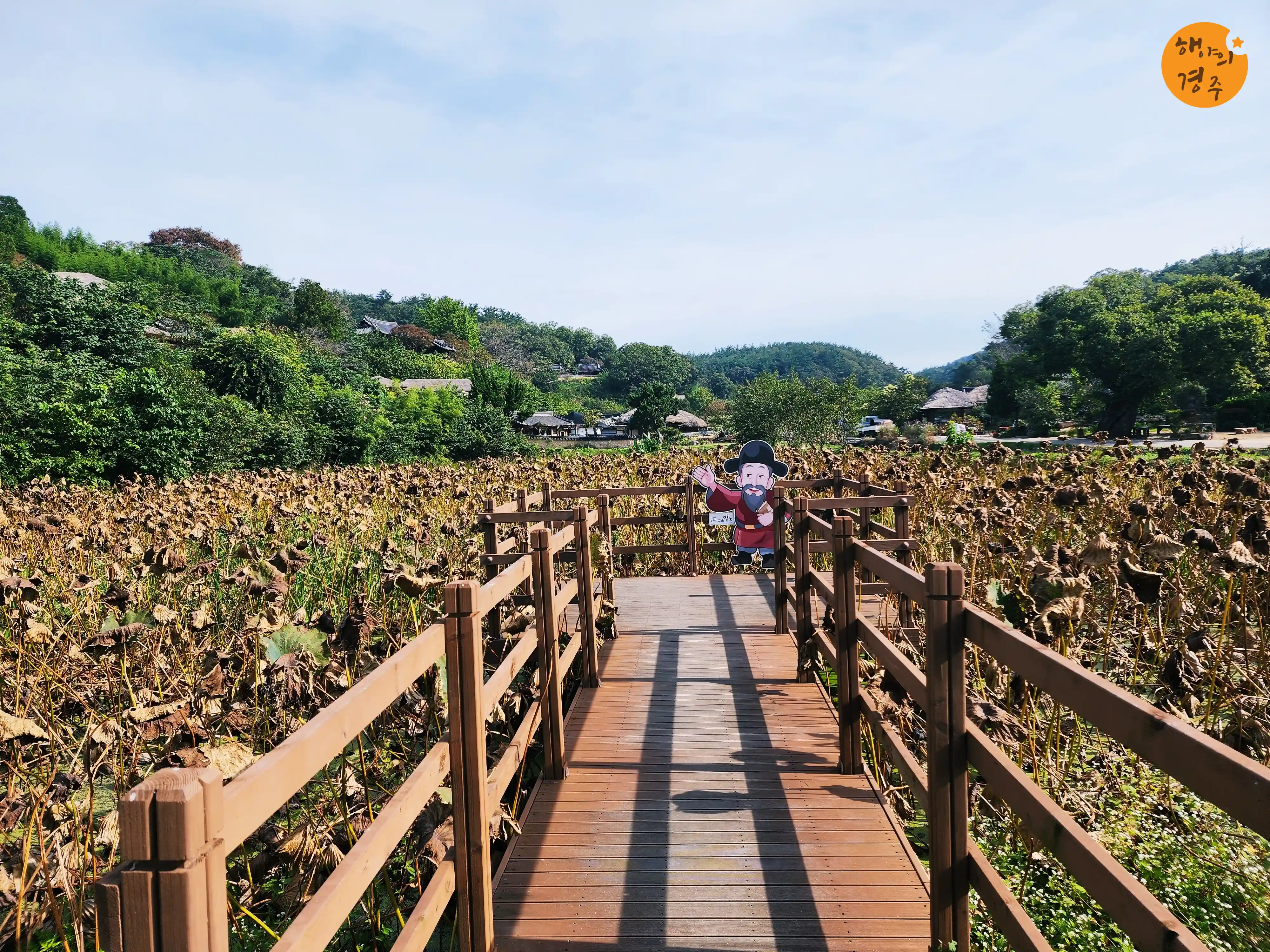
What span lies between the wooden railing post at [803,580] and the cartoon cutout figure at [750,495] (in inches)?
94.8

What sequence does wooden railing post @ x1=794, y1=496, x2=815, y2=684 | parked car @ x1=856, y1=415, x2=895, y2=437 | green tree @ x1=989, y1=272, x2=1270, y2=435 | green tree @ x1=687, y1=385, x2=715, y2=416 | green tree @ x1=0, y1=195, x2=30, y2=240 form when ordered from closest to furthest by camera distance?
wooden railing post @ x1=794, y1=496, x2=815, y2=684 < green tree @ x1=989, y1=272, x2=1270, y2=435 < parked car @ x1=856, y1=415, x2=895, y2=437 < green tree @ x1=0, y1=195, x2=30, y2=240 < green tree @ x1=687, y1=385, x2=715, y2=416

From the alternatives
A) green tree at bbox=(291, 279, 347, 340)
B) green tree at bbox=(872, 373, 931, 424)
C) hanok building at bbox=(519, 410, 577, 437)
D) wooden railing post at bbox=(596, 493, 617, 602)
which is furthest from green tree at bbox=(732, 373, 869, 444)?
green tree at bbox=(291, 279, 347, 340)

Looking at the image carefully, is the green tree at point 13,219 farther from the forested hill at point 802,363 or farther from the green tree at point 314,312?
the forested hill at point 802,363

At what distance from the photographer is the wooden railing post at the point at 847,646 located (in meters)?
3.39

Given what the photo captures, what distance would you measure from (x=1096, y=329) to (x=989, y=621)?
145ft

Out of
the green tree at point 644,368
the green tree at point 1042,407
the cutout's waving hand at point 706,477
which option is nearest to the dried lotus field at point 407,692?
the cutout's waving hand at point 706,477

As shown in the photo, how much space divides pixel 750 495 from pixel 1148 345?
3809cm

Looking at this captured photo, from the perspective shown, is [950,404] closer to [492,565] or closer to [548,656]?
[492,565]

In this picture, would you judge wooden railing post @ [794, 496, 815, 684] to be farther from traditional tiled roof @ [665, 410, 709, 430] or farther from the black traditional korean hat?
traditional tiled roof @ [665, 410, 709, 430]

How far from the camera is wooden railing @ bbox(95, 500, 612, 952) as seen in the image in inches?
40.2

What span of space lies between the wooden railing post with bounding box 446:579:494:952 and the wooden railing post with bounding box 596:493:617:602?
11.5ft

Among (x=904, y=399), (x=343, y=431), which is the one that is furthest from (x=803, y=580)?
(x=904, y=399)

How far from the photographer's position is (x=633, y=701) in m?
4.67

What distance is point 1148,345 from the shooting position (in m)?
37.3
